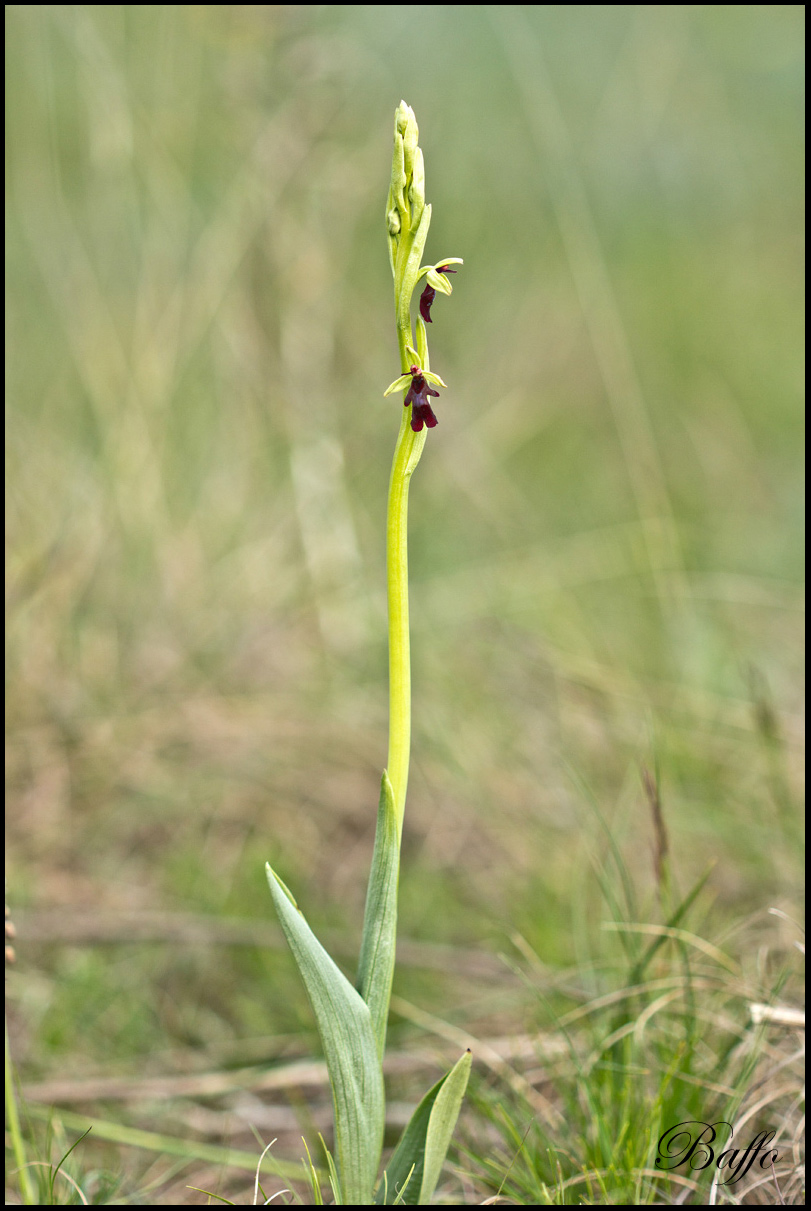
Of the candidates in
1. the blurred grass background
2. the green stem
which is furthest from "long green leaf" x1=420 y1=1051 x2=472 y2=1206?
the blurred grass background

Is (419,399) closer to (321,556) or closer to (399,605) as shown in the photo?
(399,605)

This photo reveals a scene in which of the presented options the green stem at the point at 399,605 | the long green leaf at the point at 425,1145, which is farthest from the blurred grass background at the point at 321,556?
the green stem at the point at 399,605

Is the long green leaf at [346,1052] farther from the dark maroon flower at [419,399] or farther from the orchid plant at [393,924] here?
the dark maroon flower at [419,399]

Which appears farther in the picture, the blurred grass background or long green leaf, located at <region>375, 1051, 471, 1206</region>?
the blurred grass background

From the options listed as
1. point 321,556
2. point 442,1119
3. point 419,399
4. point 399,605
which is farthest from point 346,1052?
point 321,556

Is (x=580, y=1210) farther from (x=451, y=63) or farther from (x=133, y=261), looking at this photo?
(x=451, y=63)

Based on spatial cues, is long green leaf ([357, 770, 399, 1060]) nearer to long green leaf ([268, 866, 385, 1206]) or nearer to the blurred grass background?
long green leaf ([268, 866, 385, 1206])
